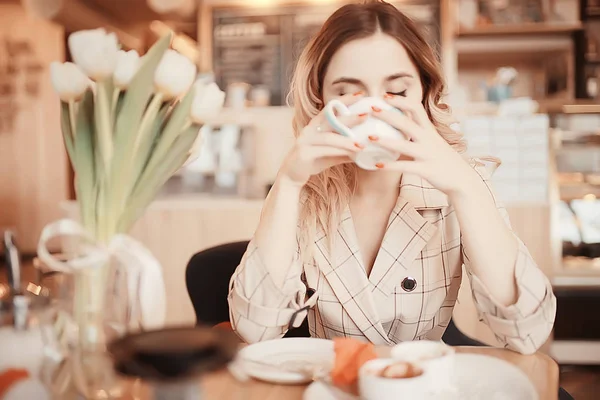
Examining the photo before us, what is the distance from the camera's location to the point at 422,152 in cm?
96

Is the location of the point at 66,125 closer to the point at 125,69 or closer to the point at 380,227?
the point at 125,69

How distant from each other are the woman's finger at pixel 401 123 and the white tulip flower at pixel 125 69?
0.39m

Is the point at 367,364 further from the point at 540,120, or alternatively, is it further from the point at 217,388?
the point at 540,120

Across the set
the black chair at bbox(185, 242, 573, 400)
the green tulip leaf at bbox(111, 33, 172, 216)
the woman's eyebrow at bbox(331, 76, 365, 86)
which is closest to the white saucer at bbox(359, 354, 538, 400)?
the green tulip leaf at bbox(111, 33, 172, 216)

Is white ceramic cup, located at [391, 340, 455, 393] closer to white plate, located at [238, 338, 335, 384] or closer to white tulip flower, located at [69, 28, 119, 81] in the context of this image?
white plate, located at [238, 338, 335, 384]

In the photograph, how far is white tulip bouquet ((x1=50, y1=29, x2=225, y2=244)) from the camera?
2.28 feet

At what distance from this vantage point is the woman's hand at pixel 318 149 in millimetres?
948

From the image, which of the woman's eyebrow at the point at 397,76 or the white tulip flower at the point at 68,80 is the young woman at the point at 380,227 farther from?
the white tulip flower at the point at 68,80

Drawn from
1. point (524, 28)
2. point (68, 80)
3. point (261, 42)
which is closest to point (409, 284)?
point (68, 80)

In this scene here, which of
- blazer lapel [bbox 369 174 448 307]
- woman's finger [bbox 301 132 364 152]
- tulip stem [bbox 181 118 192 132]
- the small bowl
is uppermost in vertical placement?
tulip stem [bbox 181 118 192 132]

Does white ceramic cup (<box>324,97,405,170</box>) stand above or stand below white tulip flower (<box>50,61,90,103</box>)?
below

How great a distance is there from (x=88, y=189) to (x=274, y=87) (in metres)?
4.48

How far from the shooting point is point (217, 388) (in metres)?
0.82

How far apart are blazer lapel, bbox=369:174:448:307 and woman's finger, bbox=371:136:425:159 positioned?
34 cm
